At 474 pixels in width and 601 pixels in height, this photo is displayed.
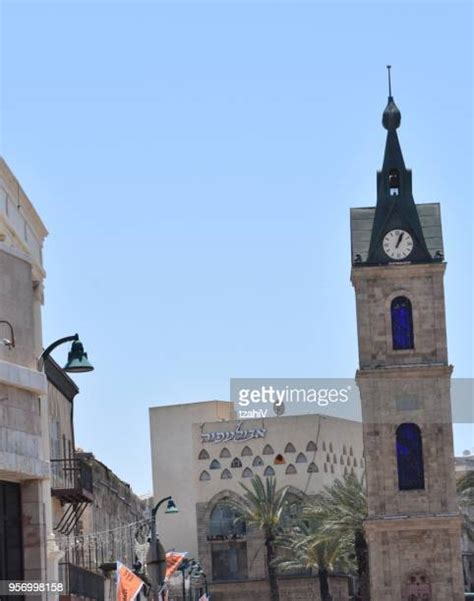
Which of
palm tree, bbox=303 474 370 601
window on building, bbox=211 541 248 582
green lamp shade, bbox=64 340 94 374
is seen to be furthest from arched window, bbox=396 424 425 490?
green lamp shade, bbox=64 340 94 374

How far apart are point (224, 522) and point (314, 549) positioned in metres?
22.5

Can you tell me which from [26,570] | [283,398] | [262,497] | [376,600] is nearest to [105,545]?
[376,600]

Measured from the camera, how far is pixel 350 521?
284 ft

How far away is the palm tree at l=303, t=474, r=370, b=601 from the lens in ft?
279

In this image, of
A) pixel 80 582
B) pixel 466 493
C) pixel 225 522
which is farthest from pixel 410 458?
pixel 225 522

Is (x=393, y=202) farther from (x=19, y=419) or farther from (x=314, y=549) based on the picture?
(x=19, y=419)

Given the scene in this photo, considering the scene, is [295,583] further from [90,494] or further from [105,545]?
[90,494]

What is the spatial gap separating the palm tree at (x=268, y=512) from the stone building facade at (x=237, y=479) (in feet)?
14.4

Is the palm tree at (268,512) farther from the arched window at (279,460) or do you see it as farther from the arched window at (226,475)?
the arched window at (226,475)

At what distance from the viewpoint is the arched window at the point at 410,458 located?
80.8 m

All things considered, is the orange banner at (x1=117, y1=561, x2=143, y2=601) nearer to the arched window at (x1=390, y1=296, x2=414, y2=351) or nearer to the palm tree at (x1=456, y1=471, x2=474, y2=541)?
the palm tree at (x1=456, y1=471, x2=474, y2=541)

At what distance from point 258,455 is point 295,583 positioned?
8925mm

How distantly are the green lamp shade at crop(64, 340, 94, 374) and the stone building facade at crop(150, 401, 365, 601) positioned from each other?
90497 millimetres

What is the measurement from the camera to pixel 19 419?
26.8 meters
